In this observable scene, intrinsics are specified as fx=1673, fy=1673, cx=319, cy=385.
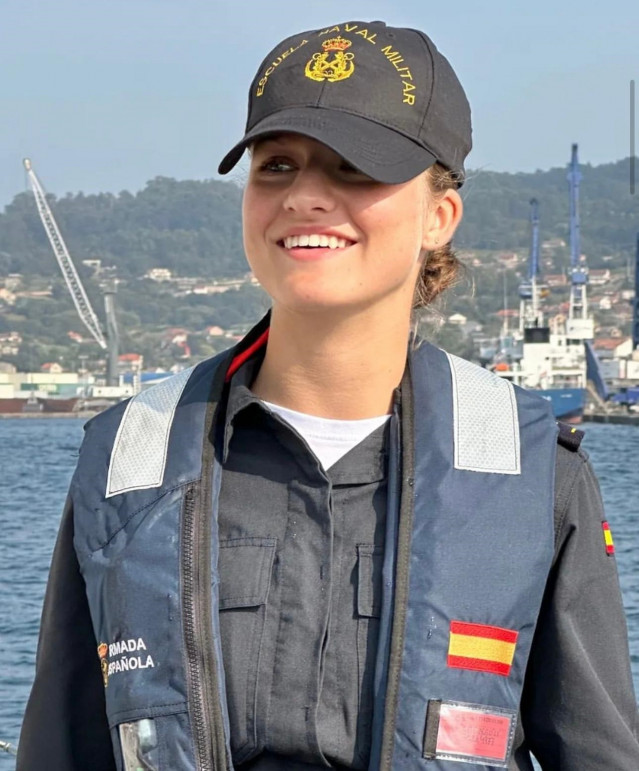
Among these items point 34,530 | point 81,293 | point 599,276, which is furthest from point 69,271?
point 34,530

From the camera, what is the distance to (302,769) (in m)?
1.52

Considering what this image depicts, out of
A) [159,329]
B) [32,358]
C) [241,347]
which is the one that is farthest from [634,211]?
[241,347]

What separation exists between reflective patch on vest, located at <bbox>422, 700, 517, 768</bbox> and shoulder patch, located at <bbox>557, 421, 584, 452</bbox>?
0.88ft

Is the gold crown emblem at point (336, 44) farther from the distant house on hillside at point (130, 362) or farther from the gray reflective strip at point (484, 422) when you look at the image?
the distant house on hillside at point (130, 362)

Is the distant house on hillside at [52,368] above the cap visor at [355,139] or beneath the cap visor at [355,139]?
above

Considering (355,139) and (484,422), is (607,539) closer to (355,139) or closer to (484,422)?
(484,422)

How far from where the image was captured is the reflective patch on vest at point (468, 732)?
1513 millimetres

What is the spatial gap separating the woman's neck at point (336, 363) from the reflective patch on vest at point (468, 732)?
0.30 m

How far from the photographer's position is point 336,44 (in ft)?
5.11

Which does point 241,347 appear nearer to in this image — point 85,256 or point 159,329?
point 159,329

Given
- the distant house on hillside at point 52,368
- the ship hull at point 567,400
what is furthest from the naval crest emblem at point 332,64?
the distant house on hillside at point 52,368

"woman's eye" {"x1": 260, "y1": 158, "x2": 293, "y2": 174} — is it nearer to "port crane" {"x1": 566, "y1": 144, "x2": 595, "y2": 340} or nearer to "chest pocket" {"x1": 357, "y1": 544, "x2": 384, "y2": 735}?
"chest pocket" {"x1": 357, "y1": 544, "x2": 384, "y2": 735}

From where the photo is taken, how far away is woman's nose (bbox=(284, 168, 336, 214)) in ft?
5.04

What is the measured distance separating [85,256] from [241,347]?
307 ft
